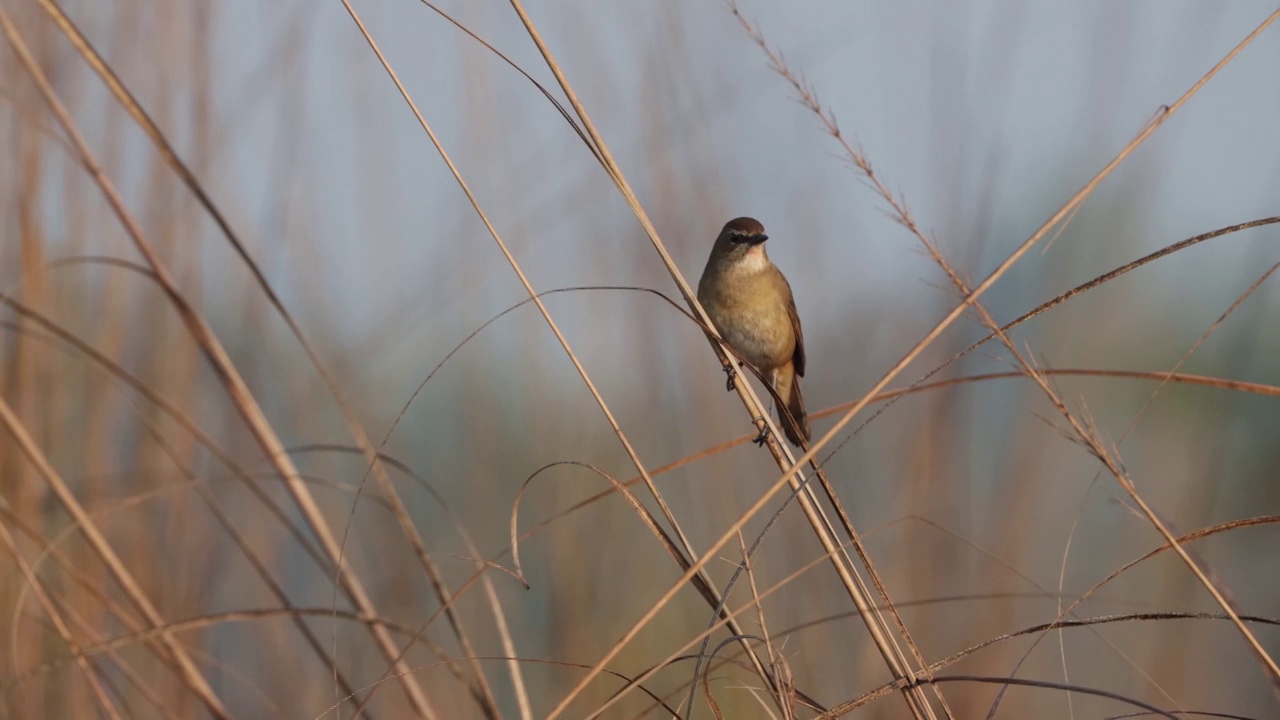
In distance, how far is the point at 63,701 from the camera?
1.96m

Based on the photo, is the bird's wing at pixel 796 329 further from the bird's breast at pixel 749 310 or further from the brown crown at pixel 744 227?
the brown crown at pixel 744 227

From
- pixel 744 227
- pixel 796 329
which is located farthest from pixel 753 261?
pixel 796 329

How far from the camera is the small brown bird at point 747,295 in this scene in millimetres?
3092

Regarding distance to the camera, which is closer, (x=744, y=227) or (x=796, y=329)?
(x=744, y=227)

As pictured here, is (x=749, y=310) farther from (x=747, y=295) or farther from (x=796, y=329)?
(x=796, y=329)

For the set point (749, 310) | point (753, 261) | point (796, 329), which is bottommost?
point (796, 329)

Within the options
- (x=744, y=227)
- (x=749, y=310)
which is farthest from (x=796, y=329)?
(x=744, y=227)

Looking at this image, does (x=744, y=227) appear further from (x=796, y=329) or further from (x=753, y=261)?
(x=796, y=329)

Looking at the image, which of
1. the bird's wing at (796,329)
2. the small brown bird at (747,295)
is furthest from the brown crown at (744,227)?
the bird's wing at (796,329)

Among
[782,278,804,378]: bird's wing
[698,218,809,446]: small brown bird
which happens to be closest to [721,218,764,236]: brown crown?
[698,218,809,446]: small brown bird

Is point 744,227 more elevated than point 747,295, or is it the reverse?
point 744,227

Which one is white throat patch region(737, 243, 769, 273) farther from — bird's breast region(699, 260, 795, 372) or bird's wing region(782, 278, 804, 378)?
bird's wing region(782, 278, 804, 378)

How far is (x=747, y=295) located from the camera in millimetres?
3105

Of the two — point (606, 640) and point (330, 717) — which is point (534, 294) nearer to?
point (330, 717)
